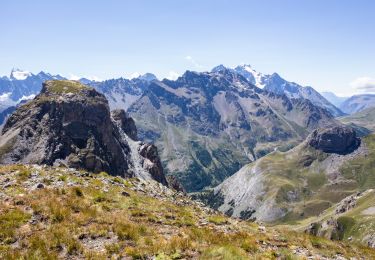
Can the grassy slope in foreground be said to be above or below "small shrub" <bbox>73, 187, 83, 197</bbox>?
below

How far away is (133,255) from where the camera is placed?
1967 centimetres

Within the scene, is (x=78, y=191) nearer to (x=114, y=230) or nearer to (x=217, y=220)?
(x=114, y=230)

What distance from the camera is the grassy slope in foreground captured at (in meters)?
20.0

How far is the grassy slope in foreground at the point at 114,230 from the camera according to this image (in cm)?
2005

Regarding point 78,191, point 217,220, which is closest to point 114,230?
point 78,191

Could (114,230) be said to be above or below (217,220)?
above

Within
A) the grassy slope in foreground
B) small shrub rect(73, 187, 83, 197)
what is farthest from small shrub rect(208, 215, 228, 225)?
small shrub rect(73, 187, 83, 197)

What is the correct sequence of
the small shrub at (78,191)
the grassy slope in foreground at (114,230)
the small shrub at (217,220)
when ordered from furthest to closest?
the small shrub at (217,220) < the small shrub at (78,191) < the grassy slope in foreground at (114,230)

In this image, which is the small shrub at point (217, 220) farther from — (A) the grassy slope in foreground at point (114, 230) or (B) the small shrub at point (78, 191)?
(B) the small shrub at point (78, 191)

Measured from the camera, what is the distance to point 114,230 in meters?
22.8

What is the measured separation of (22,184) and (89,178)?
6.58 m

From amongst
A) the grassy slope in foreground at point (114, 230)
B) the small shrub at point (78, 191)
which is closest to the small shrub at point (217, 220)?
the grassy slope in foreground at point (114, 230)

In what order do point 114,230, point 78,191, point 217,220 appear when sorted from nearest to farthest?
point 114,230 < point 78,191 < point 217,220

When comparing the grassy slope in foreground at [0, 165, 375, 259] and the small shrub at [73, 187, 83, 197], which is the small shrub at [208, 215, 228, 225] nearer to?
the grassy slope in foreground at [0, 165, 375, 259]
